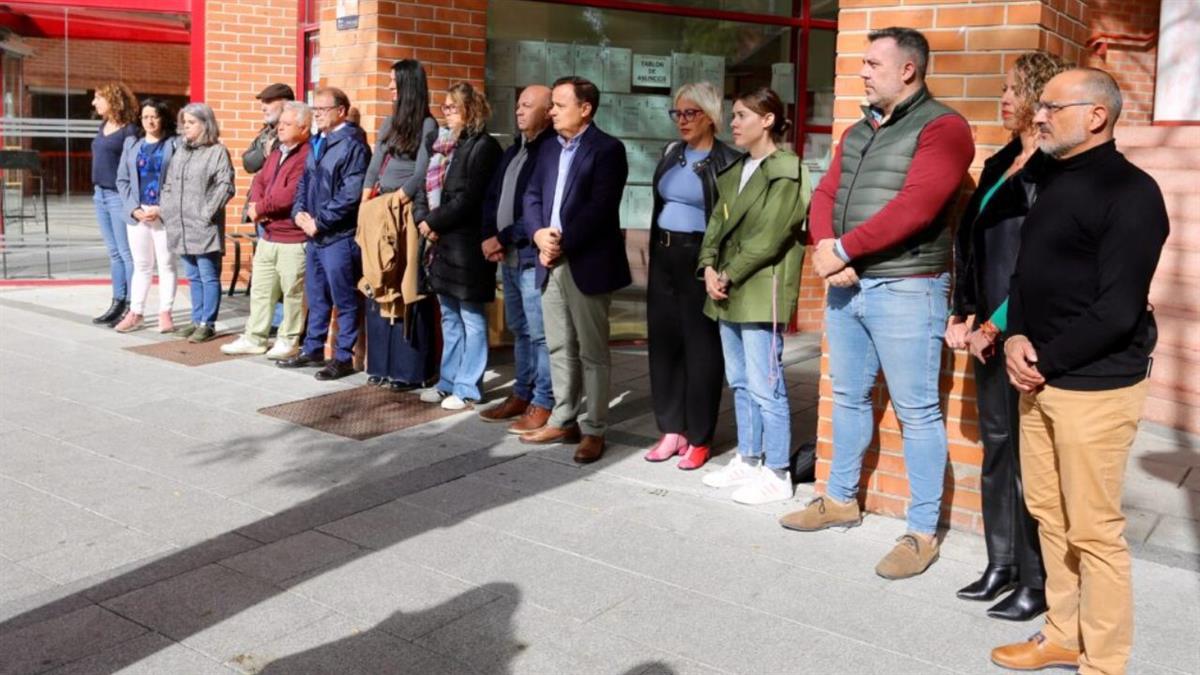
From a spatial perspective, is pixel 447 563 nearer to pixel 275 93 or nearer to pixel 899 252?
pixel 899 252

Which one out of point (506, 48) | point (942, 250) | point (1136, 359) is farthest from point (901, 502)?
point (506, 48)

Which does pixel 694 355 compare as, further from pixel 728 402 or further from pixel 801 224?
pixel 728 402

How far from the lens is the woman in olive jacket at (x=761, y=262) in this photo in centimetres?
581

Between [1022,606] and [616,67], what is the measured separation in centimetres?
611

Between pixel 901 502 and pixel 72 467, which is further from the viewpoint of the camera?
pixel 72 467

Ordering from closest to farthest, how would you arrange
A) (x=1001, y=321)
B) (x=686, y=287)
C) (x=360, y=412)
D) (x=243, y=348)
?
(x=1001, y=321) < (x=686, y=287) < (x=360, y=412) < (x=243, y=348)

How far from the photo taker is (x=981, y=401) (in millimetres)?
4809

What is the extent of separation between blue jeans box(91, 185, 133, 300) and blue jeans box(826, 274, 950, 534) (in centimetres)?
710

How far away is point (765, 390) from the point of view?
5.95 m

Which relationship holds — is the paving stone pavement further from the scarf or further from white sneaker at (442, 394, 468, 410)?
the scarf

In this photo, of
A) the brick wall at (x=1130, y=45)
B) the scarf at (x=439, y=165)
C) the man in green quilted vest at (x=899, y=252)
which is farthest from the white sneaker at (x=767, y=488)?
the brick wall at (x=1130, y=45)

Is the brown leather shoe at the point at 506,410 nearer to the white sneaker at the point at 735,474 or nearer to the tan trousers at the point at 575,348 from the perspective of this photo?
the tan trousers at the point at 575,348

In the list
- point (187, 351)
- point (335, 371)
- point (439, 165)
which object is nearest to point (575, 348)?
point (439, 165)

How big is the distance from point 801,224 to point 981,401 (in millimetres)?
1430
